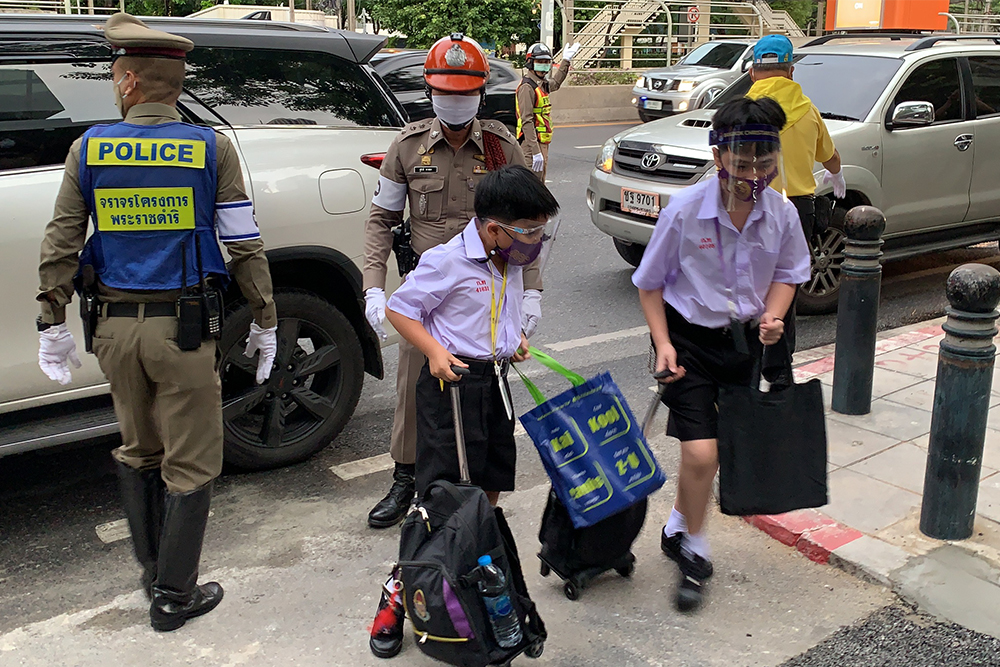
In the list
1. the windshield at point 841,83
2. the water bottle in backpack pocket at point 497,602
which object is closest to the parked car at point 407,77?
the windshield at point 841,83

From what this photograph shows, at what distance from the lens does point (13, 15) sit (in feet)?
13.0

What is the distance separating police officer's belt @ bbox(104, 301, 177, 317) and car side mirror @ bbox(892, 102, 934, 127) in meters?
5.72

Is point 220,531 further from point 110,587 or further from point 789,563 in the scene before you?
point 789,563

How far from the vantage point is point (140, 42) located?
2986mm

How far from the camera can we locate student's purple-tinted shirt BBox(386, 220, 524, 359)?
3.07 meters

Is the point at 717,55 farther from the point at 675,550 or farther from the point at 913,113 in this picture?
the point at 675,550

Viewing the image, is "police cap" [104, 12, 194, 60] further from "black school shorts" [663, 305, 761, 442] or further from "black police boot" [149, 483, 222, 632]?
"black school shorts" [663, 305, 761, 442]

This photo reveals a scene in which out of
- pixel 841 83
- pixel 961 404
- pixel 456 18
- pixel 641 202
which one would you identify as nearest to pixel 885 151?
pixel 841 83

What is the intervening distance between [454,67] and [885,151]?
→ 4.64m

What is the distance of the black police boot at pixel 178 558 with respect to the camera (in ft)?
10.7

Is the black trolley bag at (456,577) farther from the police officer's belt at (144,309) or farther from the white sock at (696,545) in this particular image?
the police officer's belt at (144,309)

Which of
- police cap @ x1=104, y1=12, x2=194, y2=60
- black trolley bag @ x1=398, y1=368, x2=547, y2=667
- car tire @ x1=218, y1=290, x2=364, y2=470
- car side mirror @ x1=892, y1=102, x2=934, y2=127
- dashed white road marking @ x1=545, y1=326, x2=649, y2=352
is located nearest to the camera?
black trolley bag @ x1=398, y1=368, x2=547, y2=667

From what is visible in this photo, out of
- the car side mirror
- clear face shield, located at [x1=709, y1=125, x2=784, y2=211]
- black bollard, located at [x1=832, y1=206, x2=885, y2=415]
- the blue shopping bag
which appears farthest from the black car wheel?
the blue shopping bag

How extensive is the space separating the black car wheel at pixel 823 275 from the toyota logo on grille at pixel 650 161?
1256 mm
